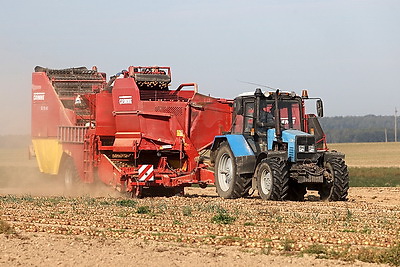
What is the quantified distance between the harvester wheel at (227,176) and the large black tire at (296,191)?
1.08m

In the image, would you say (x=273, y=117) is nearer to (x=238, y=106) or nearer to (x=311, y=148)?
(x=238, y=106)

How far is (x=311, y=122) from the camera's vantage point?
18828 millimetres

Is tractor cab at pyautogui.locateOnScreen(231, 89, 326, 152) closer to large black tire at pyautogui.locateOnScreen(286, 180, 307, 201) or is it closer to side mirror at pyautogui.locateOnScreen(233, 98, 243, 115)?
side mirror at pyautogui.locateOnScreen(233, 98, 243, 115)

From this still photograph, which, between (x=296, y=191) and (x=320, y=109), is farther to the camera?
(x=296, y=191)

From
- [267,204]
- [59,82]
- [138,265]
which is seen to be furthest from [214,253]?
[59,82]

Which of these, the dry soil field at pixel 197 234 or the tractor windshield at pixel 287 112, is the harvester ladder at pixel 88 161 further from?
the tractor windshield at pixel 287 112

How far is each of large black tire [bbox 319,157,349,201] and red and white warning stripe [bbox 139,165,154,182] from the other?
445 centimetres

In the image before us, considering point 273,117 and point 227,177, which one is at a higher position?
point 273,117

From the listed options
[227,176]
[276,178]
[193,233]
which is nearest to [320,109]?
[276,178]

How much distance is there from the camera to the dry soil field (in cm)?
968

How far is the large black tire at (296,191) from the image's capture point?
61.0 ft

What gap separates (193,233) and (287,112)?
7.20 meters

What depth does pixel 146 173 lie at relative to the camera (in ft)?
65.3

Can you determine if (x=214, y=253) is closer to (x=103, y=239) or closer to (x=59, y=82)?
(x=103, y=239)
